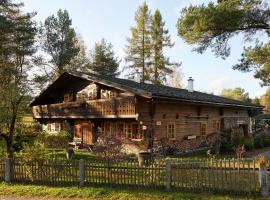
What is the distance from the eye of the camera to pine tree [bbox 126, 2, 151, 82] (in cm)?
4203

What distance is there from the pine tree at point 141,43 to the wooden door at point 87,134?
18402mm

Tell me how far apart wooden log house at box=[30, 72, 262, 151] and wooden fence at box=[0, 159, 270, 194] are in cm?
652

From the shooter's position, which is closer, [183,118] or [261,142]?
[183,118]

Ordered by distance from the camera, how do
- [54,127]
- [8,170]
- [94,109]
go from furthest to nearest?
[54,127]
[94,109]
[8,170]

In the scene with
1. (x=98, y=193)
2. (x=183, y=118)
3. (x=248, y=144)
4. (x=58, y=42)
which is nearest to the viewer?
(x=98, y=193)

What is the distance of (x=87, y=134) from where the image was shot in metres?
24.6

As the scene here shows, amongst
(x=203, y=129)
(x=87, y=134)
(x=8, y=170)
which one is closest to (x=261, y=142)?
(x=203, y=129)

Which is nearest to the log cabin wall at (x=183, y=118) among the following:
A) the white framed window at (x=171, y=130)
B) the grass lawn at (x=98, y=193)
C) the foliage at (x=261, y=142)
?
the white framed window at (x=171, y=130)

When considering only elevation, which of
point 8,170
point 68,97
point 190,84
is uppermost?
point 190,84

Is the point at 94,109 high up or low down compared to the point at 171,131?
up

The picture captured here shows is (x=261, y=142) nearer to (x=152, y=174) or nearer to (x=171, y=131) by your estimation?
(x=171, y=131)

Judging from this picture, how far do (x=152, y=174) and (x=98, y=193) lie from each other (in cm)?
180

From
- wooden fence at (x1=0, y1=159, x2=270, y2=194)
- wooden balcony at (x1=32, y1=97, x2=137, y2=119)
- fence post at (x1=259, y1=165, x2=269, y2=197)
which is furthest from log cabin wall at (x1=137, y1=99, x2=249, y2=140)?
fence post at (x1=259, y1=165, x2=269, y2=197)

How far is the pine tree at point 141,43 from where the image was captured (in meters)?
42.0
